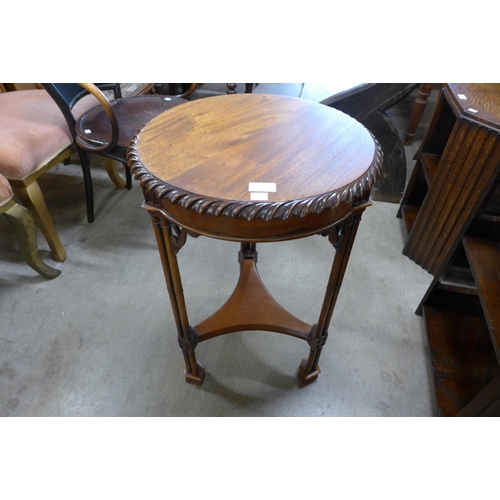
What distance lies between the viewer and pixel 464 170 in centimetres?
118

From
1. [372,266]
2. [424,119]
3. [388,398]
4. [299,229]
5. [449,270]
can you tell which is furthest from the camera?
[424,119]

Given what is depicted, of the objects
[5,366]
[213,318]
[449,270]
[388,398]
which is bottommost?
[5,366]

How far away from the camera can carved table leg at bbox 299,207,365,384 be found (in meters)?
0.74

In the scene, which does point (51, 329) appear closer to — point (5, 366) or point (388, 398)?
point (5, 366)

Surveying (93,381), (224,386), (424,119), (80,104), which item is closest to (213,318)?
(224,386)

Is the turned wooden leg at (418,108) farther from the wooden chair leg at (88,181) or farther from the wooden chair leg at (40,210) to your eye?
the wooden chair leg at (40,210)

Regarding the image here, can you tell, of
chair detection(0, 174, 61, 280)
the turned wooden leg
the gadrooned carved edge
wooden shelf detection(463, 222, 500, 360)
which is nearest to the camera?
the gadrooned carved edge

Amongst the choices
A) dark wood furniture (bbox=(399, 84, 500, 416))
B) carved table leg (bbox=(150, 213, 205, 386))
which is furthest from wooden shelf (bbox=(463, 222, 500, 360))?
carved table leg (bbox=(150, 213, 205, 386))

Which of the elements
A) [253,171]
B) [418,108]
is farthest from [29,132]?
[418,108]

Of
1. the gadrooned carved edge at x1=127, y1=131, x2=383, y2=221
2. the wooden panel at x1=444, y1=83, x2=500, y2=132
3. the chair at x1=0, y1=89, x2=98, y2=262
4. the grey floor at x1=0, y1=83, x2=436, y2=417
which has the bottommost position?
the grey floor at x1=0, y1=83, x2=436, y2=417

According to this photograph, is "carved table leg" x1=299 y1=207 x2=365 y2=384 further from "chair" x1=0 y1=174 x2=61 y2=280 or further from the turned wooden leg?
the turned wooden leg

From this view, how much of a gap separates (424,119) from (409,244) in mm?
1758

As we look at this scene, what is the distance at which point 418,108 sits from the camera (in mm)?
2252

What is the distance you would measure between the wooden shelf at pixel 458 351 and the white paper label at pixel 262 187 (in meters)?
0.93
